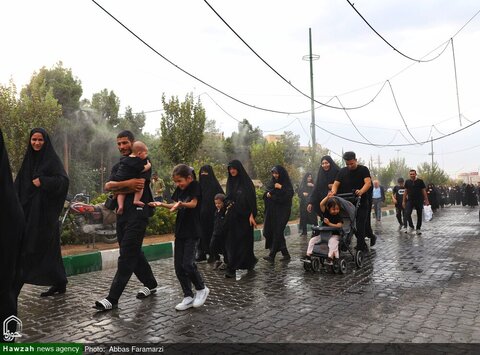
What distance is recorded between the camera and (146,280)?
520 cm

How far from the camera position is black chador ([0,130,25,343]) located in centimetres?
228

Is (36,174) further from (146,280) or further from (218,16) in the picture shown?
(218,16)

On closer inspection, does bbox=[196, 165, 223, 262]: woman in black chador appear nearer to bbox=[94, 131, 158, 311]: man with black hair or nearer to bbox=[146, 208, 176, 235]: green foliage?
bbox=[94, 131, 158, 311]: man with black hair

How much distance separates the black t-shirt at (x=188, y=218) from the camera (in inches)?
186

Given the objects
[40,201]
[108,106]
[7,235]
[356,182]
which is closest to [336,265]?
[356,182]

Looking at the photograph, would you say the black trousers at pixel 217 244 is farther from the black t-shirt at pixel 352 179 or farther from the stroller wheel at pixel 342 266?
the black t-shirt at pixel 352 179

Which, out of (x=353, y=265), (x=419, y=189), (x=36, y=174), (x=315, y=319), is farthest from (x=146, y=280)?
(x=419, y=189)

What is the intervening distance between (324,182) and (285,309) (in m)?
4.82

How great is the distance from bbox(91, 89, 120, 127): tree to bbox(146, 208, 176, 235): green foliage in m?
26.1

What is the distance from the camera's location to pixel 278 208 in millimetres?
7914

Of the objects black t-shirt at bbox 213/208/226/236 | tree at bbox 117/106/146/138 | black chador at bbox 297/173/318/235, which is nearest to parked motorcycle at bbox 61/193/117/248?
black t-shirt at bbox 213/208/226/236

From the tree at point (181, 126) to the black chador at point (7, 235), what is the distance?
2216cm

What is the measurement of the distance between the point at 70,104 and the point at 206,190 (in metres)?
28.8

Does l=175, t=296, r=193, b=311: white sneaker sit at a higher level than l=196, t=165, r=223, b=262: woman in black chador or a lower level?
lower
